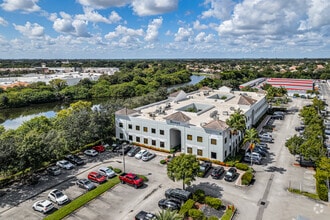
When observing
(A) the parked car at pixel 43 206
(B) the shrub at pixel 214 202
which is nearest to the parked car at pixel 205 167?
(B) the shrub at pixel 214 202

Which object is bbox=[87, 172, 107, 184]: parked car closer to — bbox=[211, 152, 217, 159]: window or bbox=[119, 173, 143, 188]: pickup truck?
Answer: bbox=[119, 173, 143, 188]: pickup truck

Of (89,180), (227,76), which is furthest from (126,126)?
(227,76)

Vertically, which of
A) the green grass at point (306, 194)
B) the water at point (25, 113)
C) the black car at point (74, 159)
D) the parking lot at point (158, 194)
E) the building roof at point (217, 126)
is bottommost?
the water at point (25, 113)

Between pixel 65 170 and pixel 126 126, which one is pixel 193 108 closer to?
pixel 126 126

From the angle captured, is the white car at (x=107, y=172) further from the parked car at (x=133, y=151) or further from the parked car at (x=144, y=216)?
the parked car at (x=144, y=216)

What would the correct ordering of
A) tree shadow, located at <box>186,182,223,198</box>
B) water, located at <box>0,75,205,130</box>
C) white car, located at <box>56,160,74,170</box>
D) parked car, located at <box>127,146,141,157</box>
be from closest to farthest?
1. tree shadow, located at <box>186,182,223,198</box>
2. white car, located at <box>56,160,74,170</box>
3. parked car, located at <box>127,146,141,157</box>
4. water, located at <box>0,75,205,130</box>

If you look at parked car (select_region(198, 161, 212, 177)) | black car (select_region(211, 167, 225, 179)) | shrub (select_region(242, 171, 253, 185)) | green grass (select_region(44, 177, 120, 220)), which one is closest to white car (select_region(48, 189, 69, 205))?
green grass (select_region(44, 177, 120, 220))
